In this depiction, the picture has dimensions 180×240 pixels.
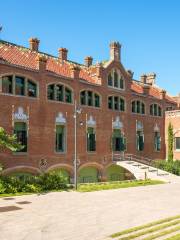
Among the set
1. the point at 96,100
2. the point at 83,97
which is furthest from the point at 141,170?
the point at 83,97

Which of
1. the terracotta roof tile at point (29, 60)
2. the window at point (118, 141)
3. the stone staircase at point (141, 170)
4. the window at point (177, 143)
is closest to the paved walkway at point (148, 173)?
the stone staircase at point (141, 170)

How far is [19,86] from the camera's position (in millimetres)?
30719

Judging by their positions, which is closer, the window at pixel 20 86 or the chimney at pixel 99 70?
the window at pixel 20 86

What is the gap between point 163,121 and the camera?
4800cm

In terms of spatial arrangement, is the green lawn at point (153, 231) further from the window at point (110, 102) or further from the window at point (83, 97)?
the window at point (110, 102)

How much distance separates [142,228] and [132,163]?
24.2 m

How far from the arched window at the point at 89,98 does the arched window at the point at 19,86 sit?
21.2 ft

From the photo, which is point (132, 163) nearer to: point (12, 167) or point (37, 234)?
point (12, 167)

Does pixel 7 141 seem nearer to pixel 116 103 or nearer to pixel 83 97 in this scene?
pixel 83 97

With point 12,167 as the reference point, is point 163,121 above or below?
above

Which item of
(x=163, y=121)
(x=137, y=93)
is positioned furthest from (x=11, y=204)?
(x=163, y=121)

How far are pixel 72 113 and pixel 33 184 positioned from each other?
39.3ft

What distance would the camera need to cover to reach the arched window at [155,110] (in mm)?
46312

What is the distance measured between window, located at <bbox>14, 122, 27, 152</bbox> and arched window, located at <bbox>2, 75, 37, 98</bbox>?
2814 mm
